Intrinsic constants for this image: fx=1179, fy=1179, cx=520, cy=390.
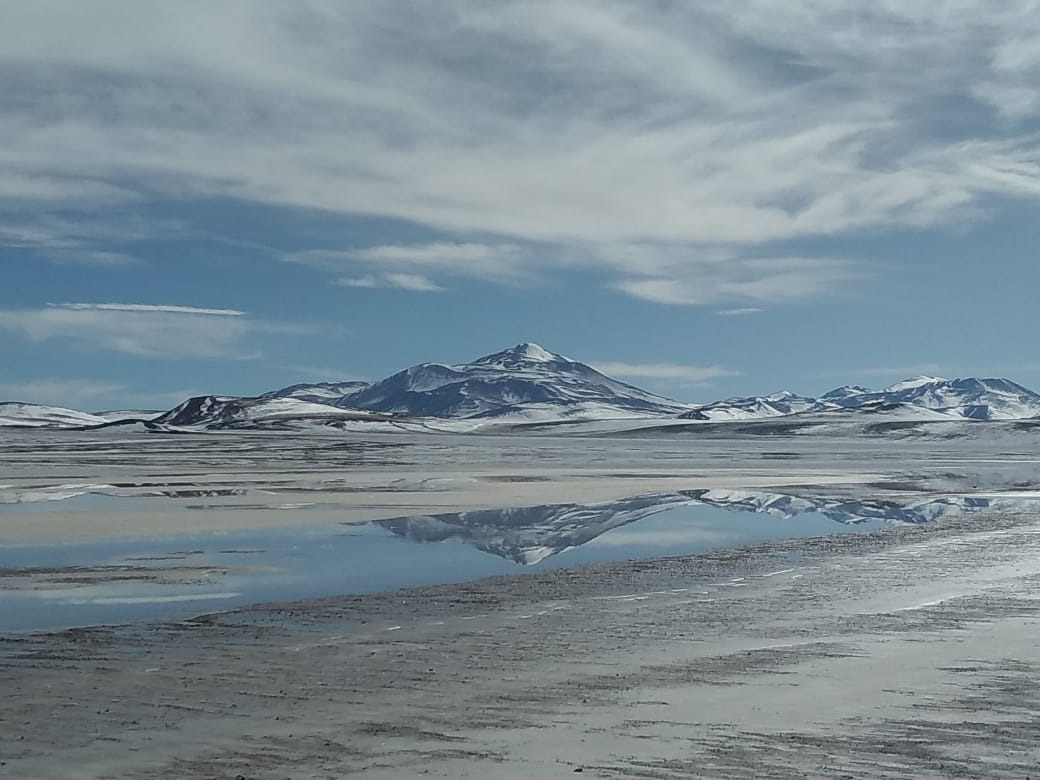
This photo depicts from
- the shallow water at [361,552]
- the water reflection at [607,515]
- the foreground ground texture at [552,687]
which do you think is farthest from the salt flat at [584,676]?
the water reflection at [607,515]

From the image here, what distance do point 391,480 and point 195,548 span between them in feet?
81.5

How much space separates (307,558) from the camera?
68.4 ft

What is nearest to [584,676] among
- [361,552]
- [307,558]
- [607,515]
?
[307,558]

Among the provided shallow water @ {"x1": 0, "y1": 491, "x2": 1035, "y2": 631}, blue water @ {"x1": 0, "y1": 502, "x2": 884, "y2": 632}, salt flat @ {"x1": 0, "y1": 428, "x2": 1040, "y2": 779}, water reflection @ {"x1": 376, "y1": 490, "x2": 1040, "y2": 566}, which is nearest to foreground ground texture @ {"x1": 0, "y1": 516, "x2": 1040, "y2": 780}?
salt flat @ {"x1": 0, "y1": 428, "x2": 1040, "y2": 779}

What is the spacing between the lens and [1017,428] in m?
130

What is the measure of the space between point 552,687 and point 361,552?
12.0 m

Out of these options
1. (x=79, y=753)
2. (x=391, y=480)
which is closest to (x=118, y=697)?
(x=79, y=753)

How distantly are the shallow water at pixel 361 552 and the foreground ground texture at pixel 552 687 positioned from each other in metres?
1.82

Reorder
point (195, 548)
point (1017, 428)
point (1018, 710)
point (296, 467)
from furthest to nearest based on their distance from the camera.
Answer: point (1017, 428) < point (296, 467) < point (195, 548) < point (1018, 710)

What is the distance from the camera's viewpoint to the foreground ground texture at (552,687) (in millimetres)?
8109

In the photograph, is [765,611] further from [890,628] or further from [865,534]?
[865,534]

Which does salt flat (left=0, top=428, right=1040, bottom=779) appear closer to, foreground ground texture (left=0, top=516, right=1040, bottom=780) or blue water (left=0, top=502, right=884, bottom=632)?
foreground ground texture (left=0, top=516, right=1040, bottom=780)

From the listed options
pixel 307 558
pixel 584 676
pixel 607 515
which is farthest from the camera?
pixel 607 515

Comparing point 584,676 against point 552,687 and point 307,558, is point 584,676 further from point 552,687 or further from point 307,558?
point 307,558
